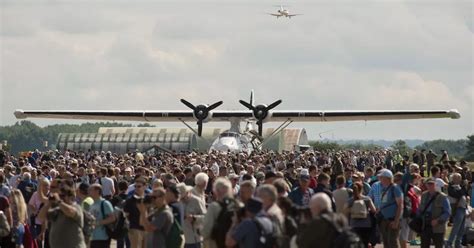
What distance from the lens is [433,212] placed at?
1992cm

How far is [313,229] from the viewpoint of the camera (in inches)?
492

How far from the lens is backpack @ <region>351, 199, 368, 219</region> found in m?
18.8

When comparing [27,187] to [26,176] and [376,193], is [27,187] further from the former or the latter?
[376,193]

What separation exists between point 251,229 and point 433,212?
25.0ft

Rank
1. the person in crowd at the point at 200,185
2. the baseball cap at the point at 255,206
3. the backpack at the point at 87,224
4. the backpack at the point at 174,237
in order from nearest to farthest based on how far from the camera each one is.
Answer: the baseball cap at the point at 255,206
the backpack at the point at 174,237
the backpack at the point at 87,224
the person in crowd at the point at 200,185

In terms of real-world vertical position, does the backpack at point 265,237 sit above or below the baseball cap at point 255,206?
below

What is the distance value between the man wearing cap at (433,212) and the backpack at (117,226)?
16.4 feet

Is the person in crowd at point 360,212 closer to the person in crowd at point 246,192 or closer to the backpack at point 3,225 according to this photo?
the person in crowd at point 246,192

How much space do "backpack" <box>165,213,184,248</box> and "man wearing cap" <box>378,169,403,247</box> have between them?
4.58 m

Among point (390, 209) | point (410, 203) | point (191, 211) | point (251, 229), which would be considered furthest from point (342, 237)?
point (410, 203)

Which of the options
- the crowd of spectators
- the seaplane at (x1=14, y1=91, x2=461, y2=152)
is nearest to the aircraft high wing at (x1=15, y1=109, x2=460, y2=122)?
the seaplane at (x1=14, y1=91, x2=461, y2=152)

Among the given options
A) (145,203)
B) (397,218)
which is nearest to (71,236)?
(145,203)

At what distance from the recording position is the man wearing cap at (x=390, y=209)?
19.2 metres

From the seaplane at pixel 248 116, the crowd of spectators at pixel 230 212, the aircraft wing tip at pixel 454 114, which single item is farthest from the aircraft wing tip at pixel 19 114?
the crowd of spectators at pixel 230 212
